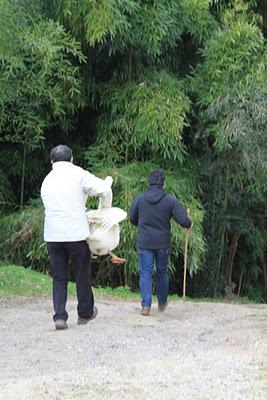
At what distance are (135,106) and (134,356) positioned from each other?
23.3 ft

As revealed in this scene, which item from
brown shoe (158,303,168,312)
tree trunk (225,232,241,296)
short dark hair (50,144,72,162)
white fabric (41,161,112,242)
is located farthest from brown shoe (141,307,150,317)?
tree trunk (225,232,241,296)

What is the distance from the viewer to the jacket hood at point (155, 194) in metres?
9.14

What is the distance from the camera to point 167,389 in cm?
547

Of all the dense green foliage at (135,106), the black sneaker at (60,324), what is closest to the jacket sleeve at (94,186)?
the black sneaker at (60,324)

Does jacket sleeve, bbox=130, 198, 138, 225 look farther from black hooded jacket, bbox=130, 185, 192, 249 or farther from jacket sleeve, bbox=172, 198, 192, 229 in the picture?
jacket sleeve, bbox=172, 198, 192, 229

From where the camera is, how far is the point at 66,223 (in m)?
7.74

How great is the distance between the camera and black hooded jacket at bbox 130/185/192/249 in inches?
359

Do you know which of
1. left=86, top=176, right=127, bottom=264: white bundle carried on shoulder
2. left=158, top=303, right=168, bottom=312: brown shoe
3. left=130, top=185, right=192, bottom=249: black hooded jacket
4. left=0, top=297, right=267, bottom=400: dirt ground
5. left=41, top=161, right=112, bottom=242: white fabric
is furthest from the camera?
left=158, top=303, right=168, bottom=312: brown shoe

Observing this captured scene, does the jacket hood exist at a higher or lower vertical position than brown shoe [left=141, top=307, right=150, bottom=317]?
higher

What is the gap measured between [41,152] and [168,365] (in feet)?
28.0

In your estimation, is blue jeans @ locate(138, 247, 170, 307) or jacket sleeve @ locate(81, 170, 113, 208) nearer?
jacket sleeve @ locate(81, 170, 113, 208)

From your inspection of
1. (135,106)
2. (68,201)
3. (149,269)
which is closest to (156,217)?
(149,269)

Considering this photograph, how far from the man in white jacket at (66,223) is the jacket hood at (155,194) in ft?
4.24

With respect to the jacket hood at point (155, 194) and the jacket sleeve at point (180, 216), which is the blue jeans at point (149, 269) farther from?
the jacket hood at point (155, 194)
